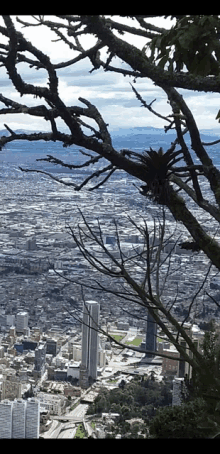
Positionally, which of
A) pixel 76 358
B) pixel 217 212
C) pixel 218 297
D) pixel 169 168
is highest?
pixel 169 168

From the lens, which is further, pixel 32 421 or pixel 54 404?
Answer: pixel 54 404

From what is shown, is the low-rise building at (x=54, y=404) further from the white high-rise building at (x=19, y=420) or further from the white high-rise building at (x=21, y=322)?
the white high-rise building at (x=21, y=322)

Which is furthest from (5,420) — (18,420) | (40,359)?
(40,359)

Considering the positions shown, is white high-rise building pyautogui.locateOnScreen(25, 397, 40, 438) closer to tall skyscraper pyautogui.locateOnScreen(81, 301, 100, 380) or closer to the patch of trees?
the patch of trees

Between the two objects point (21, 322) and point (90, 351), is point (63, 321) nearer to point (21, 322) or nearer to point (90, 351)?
point (21, 322)

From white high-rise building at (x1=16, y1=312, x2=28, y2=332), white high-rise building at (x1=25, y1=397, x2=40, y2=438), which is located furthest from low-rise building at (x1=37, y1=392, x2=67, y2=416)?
white high-rise building at (x1=16, y1=312, x2=28, y2=332)

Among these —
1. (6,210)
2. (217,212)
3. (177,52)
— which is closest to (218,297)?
(217,212)

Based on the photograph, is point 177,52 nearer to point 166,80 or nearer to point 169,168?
point 166,80
